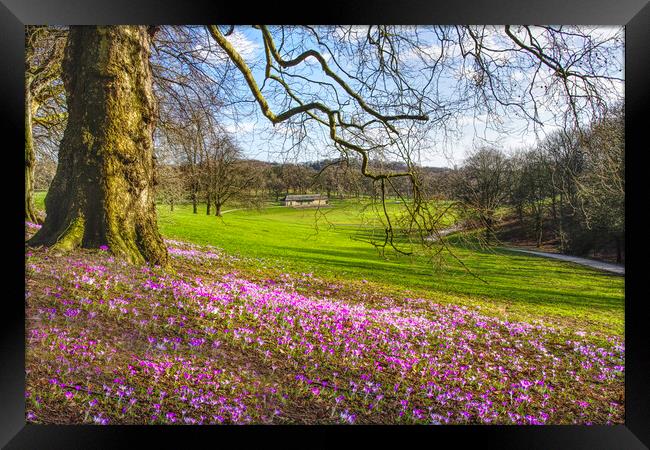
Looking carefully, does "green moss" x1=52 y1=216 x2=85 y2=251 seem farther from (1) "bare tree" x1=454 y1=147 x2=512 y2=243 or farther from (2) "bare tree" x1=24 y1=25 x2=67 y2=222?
(1) "bare tree" x1=454 y1=147 x2=512 y2=243

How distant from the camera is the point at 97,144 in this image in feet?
9.25

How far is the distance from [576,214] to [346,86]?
2162 mm

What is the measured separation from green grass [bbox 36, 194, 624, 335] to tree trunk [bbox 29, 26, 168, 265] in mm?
312

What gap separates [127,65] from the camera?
2896 millimetres

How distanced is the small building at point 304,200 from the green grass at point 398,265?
6cm

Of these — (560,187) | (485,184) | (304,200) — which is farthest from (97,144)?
(560,187)

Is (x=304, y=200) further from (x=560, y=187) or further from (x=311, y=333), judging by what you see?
(x=560, y=187)

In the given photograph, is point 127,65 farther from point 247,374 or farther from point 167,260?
point 247,374

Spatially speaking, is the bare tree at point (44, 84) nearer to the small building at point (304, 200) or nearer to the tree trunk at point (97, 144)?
the tree trunk at point (97, 144)

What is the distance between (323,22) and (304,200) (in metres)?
1.31

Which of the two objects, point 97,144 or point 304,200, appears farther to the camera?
point 304,200

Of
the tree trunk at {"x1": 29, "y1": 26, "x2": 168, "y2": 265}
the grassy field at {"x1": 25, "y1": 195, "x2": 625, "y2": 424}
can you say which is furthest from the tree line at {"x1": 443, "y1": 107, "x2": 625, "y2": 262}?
the tree trunk at {"x1": 29, "y1": 26, "x2": 168, "y2": 265}

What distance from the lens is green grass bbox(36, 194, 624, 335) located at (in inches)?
114

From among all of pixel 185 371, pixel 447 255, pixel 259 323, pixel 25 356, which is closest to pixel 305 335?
pixel 259 323
